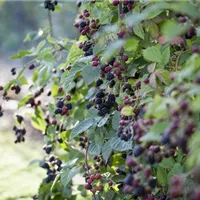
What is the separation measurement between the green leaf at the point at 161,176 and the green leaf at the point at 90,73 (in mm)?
270

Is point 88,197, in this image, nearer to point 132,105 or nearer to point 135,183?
point 132,105

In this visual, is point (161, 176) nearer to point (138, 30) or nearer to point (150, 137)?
point (138, 30)

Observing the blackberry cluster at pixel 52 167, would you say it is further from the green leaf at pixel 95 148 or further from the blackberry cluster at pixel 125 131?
the blackberry cluster at pixel 125 131

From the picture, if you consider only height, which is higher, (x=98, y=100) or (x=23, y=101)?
(x=23, y=101)

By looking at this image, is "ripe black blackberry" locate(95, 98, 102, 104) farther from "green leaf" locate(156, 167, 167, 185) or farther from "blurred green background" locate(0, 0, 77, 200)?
"blurred green background" locate(0, 0, 77, 200)

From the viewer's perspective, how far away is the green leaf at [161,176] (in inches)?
46.4

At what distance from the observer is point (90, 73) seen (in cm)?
131

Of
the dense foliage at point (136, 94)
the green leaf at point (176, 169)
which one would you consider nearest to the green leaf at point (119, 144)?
the dense foliage at point (136, 94)

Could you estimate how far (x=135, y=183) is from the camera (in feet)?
2.48

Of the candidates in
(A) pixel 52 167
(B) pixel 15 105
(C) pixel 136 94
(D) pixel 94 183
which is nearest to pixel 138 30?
(C) pixel 136 94

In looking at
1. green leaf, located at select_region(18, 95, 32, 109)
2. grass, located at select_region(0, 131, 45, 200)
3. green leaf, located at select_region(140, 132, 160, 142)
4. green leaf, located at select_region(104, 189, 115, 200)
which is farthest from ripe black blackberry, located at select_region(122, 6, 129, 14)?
grass, located at select_region(0, 131, 45, 200)

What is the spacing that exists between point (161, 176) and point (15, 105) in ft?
7.63

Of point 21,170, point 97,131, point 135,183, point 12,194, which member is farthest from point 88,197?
point 135,183

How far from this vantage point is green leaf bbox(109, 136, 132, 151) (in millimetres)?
1171
